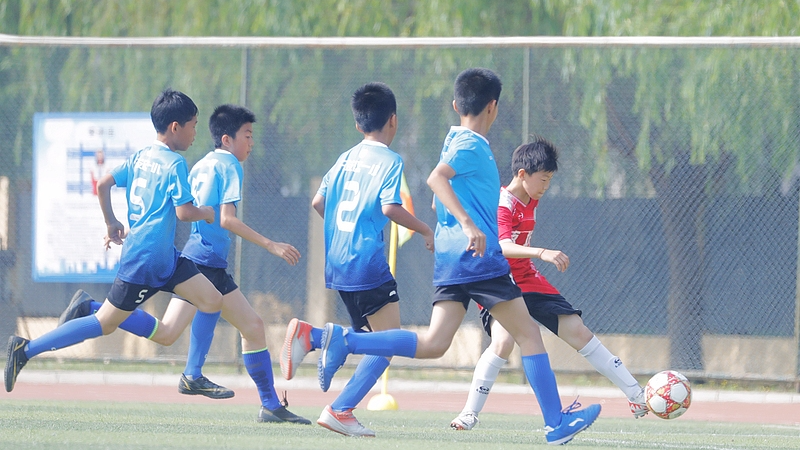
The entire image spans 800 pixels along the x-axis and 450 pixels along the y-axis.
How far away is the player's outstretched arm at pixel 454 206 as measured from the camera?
4809mm

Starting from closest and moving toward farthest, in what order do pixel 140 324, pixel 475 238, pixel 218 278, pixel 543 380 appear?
pixel 475 238
pixel 543 380
pixel 218 278
pixel 140 324

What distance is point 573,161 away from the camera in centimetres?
991

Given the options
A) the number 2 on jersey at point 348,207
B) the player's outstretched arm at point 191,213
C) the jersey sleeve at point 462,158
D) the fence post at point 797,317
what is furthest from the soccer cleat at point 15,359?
the fence post at point 797,317

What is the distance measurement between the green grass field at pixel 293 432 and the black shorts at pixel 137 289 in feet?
2.18

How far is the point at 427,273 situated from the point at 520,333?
4.95 meters

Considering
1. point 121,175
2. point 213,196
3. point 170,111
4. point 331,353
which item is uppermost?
point 170,111

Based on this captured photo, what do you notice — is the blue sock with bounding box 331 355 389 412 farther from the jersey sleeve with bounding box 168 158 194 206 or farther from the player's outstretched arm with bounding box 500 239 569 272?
the jersey sleeve with bounding box 168 158 194 206

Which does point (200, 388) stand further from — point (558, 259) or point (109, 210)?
point (558, 259)

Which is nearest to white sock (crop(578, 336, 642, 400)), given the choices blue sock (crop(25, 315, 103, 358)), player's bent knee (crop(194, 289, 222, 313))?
player's bent knee (crop(194, 289, 222, 313))

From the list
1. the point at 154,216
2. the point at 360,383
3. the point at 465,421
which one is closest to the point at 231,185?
the point at 154,216

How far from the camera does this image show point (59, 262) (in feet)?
33.9

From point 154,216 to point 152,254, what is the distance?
8.7 inches

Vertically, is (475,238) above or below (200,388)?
above

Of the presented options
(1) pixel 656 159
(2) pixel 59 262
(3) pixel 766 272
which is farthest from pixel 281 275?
(3) pixel 766 272
